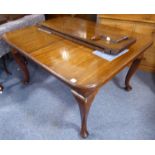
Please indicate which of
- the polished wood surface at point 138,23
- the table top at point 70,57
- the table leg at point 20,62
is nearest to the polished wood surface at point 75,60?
the table top at point 70,57

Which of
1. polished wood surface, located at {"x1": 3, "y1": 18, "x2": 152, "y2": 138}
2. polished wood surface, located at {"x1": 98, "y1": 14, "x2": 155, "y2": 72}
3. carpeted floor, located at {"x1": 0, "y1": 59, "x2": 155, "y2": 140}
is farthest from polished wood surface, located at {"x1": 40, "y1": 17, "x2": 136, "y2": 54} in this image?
carpeted floor, located at {"x1": 0, "y1": 59, "x2": 155, "y2": 140}

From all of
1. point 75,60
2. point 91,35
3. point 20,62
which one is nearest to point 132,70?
point 91,35

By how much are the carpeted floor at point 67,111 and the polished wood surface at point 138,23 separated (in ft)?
0.68

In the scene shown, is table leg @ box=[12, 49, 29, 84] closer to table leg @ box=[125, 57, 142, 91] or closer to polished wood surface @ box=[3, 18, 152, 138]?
polished wood surface @ box=[3, 18, 152, 138]

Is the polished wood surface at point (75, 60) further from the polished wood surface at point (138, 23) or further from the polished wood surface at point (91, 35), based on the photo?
the polished wood surface at point (138, 23)

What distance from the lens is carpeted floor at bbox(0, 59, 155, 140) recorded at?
1319 mm

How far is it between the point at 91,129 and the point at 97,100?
0.35 meters

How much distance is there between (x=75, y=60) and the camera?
1.06 meters

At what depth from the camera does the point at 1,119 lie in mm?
1430

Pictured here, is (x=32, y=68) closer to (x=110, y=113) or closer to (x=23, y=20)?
(x=23, y=20)

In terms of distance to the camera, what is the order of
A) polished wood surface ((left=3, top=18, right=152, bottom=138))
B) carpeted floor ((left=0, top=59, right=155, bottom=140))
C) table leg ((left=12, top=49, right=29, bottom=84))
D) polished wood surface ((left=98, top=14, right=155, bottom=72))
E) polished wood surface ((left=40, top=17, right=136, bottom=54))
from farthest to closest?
1. polished wood surface ((left=98, top=14, right=155, bottom=72))
2. table leg ((left=12, top=49, right=29, bottom=84))
3. carpeted floor ((left=0, top=59, right=155, bottom=140))
4. polished wood surface ((left=40, top=17, right=136, bottom=54))
5. polished wood surface ((left=3, top=18, right=152, bottom=138))

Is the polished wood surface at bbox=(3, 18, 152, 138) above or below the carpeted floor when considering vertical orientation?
above

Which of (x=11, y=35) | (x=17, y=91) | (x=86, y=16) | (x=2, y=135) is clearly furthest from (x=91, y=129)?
(x=86, y=16)

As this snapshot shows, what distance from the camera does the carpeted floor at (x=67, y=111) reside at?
1319 millimetres
